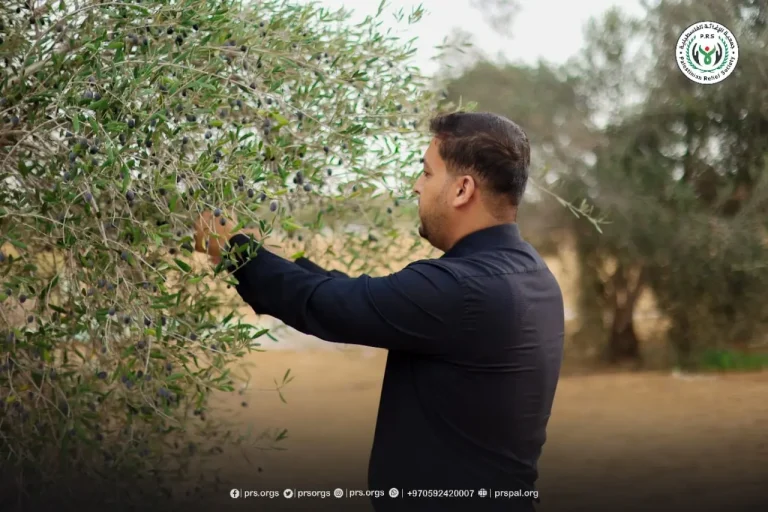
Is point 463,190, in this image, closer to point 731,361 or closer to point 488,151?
point 488,151

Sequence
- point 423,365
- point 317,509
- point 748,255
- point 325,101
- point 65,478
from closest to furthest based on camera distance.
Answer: point 423,365
point 65,478
point 325,101
point 317,509
point 748,255

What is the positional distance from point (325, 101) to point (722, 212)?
1066 centimetres

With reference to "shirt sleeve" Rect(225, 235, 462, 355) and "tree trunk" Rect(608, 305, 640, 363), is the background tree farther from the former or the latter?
"shirt sleeve" Rect(225, 235, 462, 355)

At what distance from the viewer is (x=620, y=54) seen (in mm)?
13078

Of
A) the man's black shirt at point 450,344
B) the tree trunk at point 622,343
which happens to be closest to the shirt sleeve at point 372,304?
the man's black shirt at point 450,344

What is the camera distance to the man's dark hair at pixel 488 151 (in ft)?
7.20

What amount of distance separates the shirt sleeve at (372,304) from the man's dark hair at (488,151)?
27cm

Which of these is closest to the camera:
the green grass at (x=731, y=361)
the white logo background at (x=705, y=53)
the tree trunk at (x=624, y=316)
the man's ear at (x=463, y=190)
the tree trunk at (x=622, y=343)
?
Answer: the man's ear at (x=463, y=190)

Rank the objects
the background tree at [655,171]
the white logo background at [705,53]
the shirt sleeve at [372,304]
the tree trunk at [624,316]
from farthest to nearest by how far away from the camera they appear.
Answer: the tree trunk at [624,316] → the background tree at [655,171] → the white logo background at [705,53] → the shirt sleeve at [372,304]

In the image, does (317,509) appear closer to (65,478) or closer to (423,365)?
(65,478)

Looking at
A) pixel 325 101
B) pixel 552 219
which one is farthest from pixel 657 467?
pixel 325 101

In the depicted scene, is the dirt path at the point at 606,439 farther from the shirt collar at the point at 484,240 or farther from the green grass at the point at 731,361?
the shirt collar at the point at 484,240

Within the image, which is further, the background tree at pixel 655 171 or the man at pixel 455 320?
the background tree at pixel 655 171

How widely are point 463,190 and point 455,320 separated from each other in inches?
13.5
